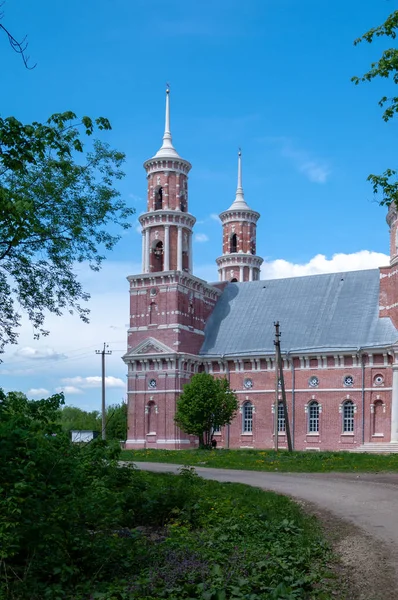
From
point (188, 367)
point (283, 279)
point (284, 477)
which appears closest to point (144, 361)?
point (188, 367)

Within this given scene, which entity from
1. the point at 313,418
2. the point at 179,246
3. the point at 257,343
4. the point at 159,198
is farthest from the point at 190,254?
the point at 313,418

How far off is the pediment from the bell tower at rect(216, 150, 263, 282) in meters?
19.2

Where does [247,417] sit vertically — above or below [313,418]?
below

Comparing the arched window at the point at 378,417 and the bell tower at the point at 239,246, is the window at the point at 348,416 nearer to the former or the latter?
the arched window at the point at 378,417

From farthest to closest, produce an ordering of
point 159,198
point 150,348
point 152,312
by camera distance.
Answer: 1. point 159,198
2. point 152,312
3. point 150,348

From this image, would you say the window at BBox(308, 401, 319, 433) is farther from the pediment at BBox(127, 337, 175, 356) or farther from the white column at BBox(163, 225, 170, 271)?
the white column at BBox(163, 225, 170, 271)

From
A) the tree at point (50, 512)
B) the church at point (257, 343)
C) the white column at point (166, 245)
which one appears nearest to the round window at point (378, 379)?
the church at point (257, 343)

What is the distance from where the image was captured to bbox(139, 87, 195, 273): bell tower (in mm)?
57500

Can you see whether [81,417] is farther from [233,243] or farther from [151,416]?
[151,416]

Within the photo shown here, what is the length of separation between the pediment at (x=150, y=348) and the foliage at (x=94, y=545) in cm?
4364

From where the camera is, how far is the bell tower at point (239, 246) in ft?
239

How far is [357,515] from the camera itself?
1338 cm

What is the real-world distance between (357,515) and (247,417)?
42.1 m

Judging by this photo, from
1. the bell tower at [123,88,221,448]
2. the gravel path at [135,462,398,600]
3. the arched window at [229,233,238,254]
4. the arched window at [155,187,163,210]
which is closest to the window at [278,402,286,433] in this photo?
the bell tower at [123,88,221,448]
